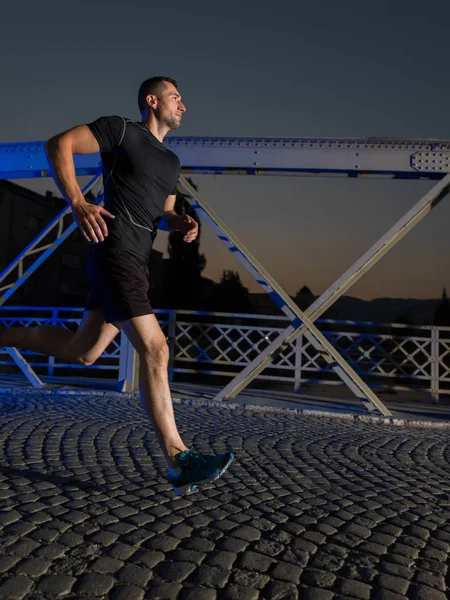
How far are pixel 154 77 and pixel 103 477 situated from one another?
236 centimetres

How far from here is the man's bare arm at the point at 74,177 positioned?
3227 millimetres

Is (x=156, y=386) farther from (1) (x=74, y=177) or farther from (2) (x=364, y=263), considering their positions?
(2) (x=364, y=263)

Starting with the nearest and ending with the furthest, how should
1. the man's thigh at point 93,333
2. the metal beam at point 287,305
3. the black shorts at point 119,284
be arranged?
the black shorts at point 119,284
the man's thigh at point 93,333
the metal beam at point 287,305

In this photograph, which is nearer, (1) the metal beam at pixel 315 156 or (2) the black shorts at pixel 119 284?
(2) the black shorts at pixel 119 284

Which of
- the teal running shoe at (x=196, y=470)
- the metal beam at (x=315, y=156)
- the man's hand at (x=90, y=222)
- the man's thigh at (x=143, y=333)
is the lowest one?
the teal running shoe at (x=196, y=470)

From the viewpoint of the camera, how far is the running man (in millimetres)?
3365

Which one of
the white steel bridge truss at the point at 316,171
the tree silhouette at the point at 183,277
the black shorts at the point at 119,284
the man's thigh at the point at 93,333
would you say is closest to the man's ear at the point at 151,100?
the black shorts at the point at 119,284

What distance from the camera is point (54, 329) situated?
405 centimetres

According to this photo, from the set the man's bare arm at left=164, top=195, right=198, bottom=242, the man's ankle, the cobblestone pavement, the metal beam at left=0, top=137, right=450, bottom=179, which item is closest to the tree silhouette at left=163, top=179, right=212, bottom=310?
the metal beam at left=0, top=137, right=450, bottom=179

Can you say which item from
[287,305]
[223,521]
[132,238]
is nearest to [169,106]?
[132,238]

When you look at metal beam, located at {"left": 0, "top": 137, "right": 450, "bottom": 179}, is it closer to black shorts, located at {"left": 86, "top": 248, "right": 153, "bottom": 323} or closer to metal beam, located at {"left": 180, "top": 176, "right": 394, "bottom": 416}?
metal beam, located at {"left": 180, "top": 176, "right": 394, "bottom": 416}

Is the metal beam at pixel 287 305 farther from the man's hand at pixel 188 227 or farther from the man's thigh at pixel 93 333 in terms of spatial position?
the man's thigh at pixel 93 333

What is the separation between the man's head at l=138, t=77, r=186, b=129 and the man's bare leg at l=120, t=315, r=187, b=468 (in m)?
1.20

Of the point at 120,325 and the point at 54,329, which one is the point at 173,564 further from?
the point at 54,329
